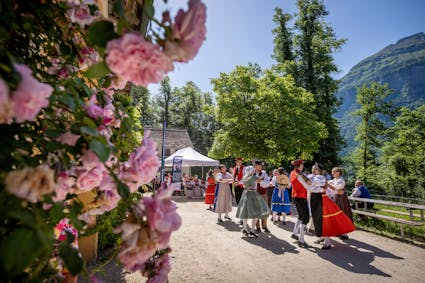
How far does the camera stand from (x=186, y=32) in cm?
70

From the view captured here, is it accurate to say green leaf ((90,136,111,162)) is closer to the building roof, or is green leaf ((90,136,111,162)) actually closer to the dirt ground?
the dirt ground

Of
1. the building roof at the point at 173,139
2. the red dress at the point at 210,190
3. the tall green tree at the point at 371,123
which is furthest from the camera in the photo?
the building roof at the point at 173,139

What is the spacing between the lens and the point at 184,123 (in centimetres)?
4888

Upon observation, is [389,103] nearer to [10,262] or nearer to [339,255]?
[339,255]

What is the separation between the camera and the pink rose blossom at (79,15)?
1062 millimetres

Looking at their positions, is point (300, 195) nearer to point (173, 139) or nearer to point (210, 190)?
point (210, 190)

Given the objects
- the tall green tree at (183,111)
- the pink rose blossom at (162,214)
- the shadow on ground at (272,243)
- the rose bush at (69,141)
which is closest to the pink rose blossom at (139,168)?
the rose bush at (69,141)

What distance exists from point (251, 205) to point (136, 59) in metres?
6.77

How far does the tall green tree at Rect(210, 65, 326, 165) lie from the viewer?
17750 millimetres

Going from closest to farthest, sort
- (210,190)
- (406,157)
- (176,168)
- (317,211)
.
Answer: (317,211)
(210,190)
(176,168)
(406,157)

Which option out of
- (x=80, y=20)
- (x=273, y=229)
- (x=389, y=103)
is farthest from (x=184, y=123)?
(x=80, y=20)

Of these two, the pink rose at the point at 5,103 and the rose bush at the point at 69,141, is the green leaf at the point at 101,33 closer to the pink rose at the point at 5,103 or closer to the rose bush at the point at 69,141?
the rose bush at the point at 69,141

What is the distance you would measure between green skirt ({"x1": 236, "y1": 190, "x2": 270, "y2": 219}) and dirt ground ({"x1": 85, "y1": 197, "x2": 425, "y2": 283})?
632mm

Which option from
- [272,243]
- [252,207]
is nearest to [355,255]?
[272,243]
